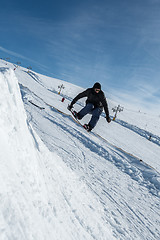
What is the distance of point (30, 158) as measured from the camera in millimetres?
1971

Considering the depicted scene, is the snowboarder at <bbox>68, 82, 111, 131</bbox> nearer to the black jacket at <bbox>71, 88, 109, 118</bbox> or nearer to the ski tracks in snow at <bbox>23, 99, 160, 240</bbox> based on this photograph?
the black jacket at <bbox>71, 88, 109, 118</bbox>

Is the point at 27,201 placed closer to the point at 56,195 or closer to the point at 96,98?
the point at 56,195

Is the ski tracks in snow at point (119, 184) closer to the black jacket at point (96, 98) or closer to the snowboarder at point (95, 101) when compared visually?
the snowboarder at point (95, 101)

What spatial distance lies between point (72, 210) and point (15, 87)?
1.98 meters

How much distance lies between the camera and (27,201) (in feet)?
4.94

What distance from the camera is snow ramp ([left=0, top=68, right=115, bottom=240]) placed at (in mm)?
1277

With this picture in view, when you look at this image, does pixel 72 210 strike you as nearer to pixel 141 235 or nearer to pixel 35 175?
pixel 35 175

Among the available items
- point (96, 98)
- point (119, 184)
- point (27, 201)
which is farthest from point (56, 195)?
point (96, 98)

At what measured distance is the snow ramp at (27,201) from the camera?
4.19 feet

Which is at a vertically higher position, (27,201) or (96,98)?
(96,98)

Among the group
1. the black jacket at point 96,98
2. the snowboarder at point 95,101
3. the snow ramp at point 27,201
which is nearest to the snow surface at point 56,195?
the snow ramp at point 27,201

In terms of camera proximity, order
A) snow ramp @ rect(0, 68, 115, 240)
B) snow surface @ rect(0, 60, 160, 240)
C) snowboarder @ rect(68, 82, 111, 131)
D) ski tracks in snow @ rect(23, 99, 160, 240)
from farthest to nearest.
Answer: snowboarder @ rect(68, 82, 111, 131)
ski tracks in snow @ rect(23, 99, 160, 240)
snow surface @ rect(0, 60, 160, 240)
snow ramp @ rect(0, 68, 115, 240)

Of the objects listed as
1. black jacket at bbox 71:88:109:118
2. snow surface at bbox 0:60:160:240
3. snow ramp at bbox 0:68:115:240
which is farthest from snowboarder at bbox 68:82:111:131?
snow ramp at bbox 0:68:115:240

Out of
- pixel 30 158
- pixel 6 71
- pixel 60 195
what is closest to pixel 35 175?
pixel 30 158
